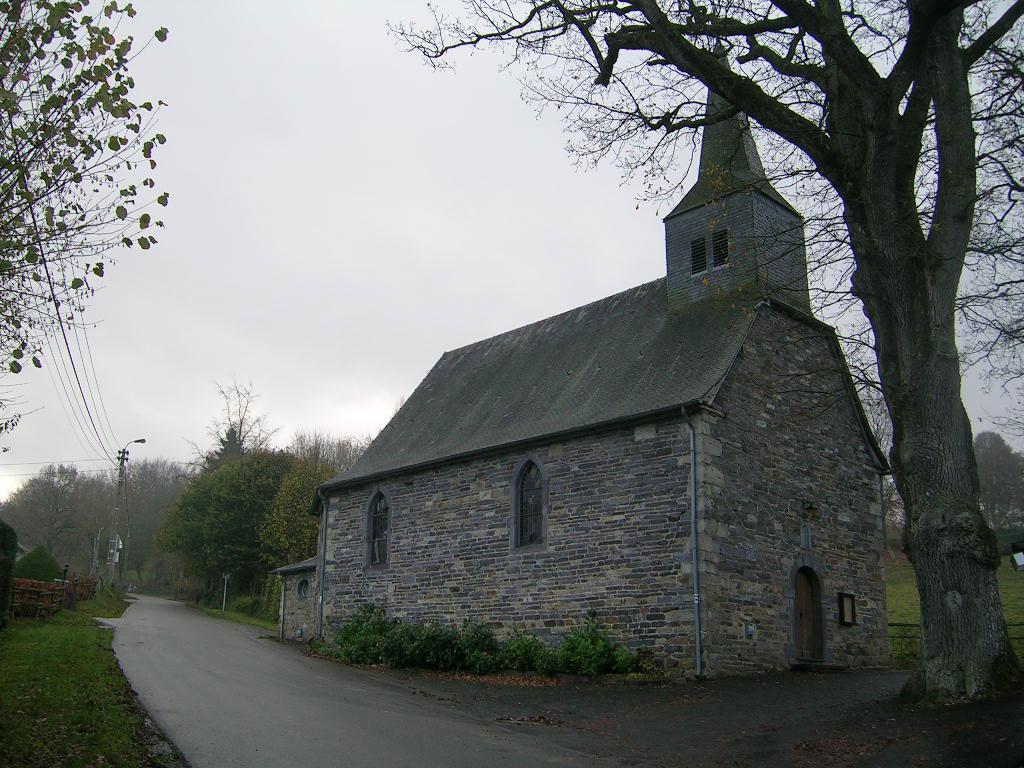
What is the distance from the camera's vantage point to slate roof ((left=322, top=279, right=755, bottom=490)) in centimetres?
1655

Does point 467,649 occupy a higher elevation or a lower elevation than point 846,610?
lower

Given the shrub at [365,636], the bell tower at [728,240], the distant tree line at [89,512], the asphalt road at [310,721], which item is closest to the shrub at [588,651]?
the asphalt road at [310,721]

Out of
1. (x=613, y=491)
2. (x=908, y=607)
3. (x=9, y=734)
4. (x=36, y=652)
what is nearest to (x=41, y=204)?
(x=9, y=734)

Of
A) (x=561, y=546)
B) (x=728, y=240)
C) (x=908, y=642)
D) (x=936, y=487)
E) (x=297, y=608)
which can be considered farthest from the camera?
(x=297, y=608)

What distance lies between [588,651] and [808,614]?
4.78 metres

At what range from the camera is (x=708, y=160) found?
66.6 ft

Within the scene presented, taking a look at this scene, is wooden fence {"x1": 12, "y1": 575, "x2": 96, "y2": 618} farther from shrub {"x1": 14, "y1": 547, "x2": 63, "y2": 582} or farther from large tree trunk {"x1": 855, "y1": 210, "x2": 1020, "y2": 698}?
large tree trunk {"x1": 855, "y1": 210, "x2": 1020, "y2": 698}

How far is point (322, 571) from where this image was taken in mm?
23172

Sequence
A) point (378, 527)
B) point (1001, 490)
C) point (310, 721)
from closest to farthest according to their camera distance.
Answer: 1. point (310, 721)
2. point (378, 527)
3. point (1001, 490)

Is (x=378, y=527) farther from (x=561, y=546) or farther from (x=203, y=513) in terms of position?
(x=203, y=513)

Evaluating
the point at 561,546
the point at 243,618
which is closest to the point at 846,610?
the point at 561,546

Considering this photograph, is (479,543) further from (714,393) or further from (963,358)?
(963,358)

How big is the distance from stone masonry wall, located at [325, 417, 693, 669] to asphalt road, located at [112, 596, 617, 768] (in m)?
2.92

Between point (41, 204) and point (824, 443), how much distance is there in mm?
15110
